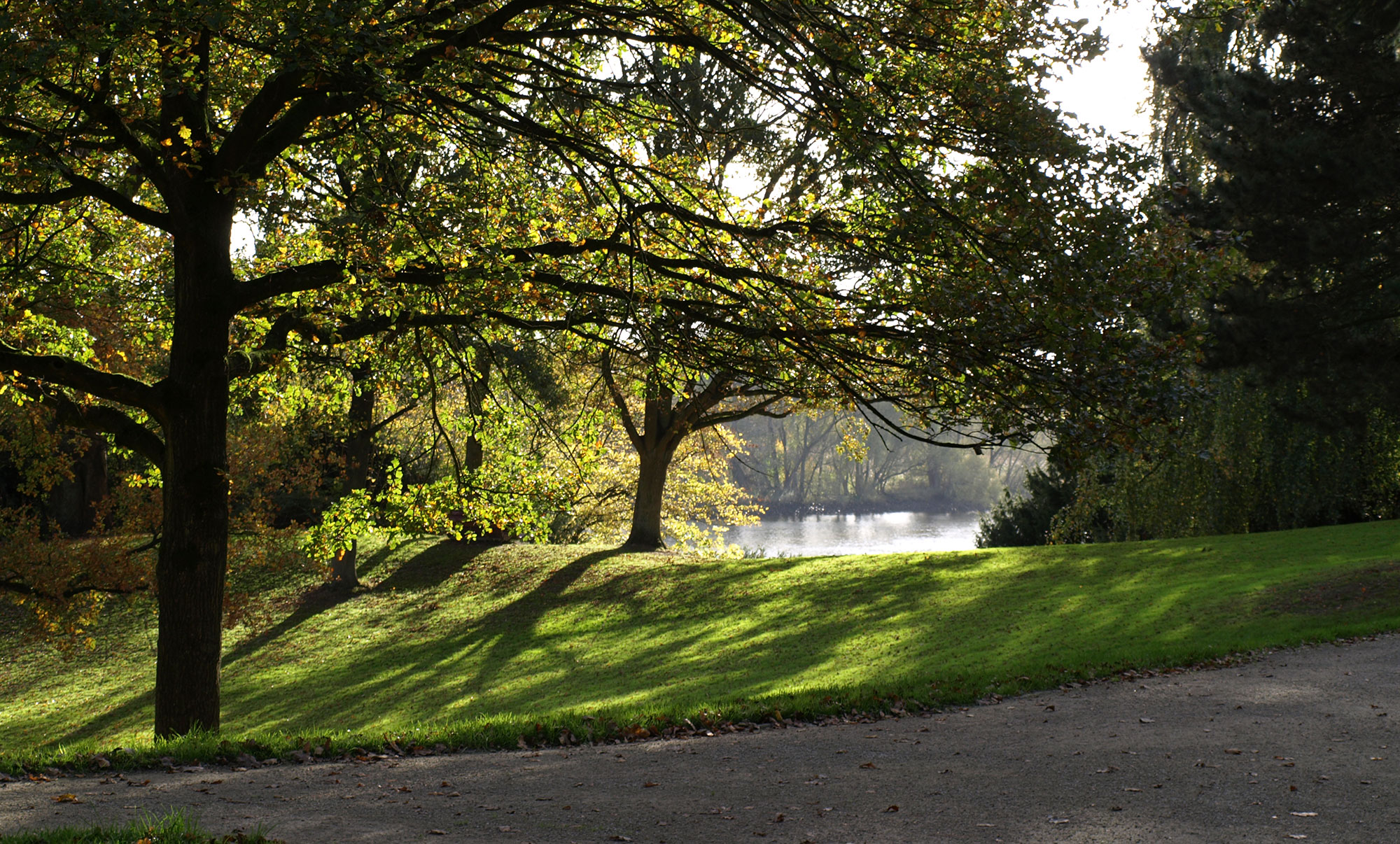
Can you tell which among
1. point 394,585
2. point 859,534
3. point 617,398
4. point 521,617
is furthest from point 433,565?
point 859,534

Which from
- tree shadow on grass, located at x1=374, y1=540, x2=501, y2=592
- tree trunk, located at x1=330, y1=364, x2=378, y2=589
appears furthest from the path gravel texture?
tree shadow on grass, located at x1=374, y1=540, x2=501, y2=592

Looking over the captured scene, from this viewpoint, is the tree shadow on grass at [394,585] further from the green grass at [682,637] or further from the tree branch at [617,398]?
the tree branch at [617,398]

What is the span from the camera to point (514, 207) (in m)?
10.0

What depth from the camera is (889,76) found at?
721 centimetres

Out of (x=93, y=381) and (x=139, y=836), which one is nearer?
(x=139, y=836)

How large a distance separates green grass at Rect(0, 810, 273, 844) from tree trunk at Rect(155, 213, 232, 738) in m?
3.62

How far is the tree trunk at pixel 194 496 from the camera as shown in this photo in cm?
830

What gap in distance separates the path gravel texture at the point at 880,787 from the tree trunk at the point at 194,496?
186 cm

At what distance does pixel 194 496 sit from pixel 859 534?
4939 centimetres

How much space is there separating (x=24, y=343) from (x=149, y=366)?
8.94 meters

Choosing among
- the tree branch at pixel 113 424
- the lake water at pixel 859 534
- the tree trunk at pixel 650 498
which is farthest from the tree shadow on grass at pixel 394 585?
the lake water at pixel 859 534

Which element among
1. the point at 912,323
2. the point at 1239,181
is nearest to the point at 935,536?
the point at 1239,181

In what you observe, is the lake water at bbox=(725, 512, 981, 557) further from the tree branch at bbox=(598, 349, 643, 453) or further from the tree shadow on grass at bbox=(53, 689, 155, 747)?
the tree shadow on grass at bbox=(53, 689, 155, 747)

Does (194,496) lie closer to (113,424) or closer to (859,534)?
(113,424)
